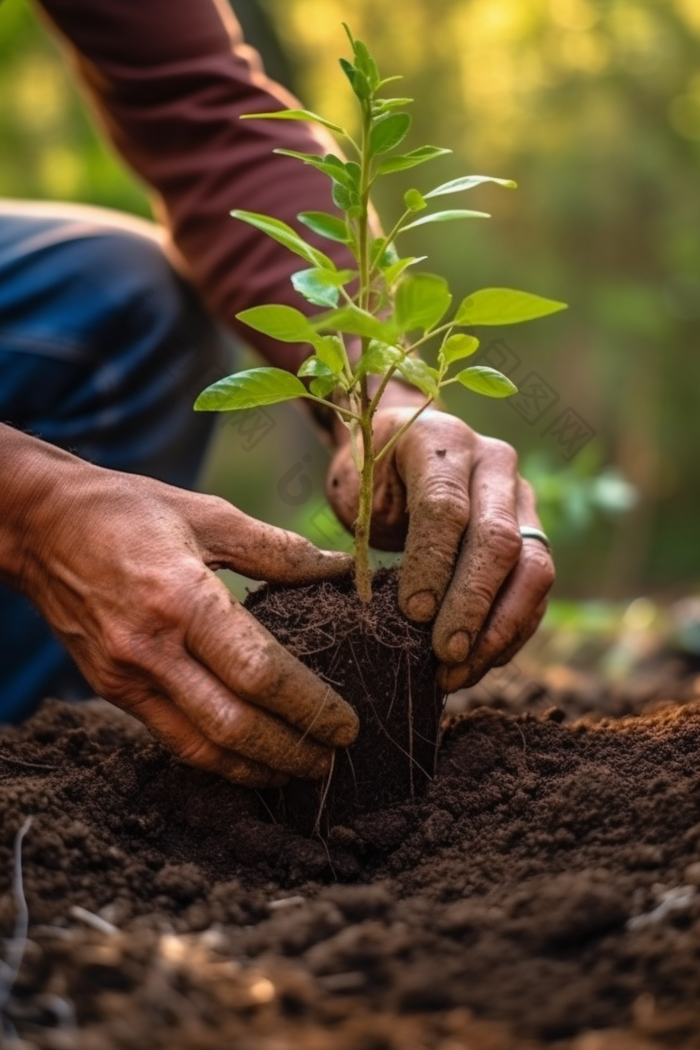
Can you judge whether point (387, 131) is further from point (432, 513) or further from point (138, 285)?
point (138, 285)

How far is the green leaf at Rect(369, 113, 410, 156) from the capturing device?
1.44 m

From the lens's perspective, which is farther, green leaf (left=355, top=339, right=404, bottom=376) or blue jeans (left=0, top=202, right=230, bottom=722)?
blue jeans (left=0, top=202, right=230, bottom=722)

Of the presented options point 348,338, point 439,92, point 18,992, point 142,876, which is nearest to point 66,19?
point 348,338

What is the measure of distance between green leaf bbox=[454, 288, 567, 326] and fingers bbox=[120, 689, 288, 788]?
26.5 inches

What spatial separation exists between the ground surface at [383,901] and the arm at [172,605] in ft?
0.47

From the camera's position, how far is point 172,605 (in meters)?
1.39

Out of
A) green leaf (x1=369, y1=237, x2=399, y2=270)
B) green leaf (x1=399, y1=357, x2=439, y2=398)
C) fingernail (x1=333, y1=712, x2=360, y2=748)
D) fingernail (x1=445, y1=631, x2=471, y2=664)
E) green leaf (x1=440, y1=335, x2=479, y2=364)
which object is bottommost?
fingernail (x1=333, y1=712, x2=360, y2=748)

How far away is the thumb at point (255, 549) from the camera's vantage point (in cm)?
154

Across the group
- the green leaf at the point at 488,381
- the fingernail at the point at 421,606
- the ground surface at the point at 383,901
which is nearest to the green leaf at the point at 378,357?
the green leaf at the point at 488,381

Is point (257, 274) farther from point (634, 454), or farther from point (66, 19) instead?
point (634, 454)

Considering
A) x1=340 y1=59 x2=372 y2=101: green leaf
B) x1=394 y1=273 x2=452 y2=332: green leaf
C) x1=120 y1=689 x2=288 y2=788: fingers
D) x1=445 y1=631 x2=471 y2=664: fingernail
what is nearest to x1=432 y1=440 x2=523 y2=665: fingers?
x1=445 y1=631 x2=471 y2=664: fingernail

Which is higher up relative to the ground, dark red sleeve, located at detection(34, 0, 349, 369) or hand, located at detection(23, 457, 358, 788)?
dark red sleeve, located at detection(34, 0, 349, 369)

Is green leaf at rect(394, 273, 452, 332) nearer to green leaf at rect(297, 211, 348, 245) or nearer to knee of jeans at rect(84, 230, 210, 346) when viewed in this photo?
green leaf at rect(297, 211, 348, 245)

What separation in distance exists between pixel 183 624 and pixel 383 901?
1.54ft
